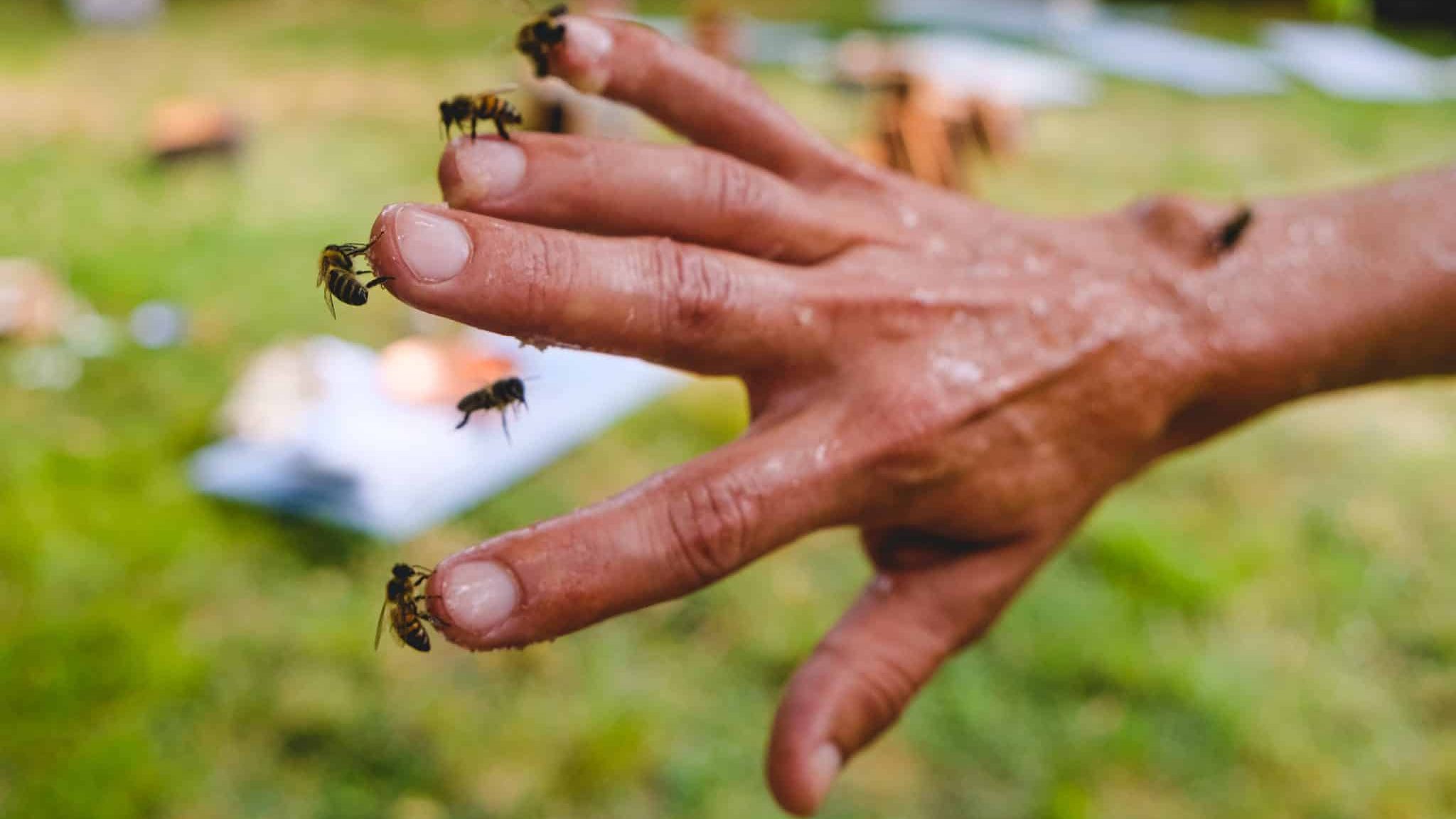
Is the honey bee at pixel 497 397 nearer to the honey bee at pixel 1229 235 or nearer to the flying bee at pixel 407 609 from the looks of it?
the flying bee at pixel 407 609

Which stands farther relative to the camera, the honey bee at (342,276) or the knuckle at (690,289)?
the knuckle at (690,289)

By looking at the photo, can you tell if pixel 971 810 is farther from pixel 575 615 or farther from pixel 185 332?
pixel 185 332

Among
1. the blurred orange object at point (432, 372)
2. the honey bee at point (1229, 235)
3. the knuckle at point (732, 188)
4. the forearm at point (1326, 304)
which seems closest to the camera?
the knuckle at point (732, 188)

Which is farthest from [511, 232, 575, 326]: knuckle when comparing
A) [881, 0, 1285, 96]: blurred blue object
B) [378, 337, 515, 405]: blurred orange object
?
[881, 0, 1285, 96]: blurred blue object

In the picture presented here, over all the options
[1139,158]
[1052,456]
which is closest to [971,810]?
[1052,456]

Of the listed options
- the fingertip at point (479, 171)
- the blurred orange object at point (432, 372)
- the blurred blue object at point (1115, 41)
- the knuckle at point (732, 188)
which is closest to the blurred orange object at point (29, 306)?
the blurred orange object at point (432, 372)

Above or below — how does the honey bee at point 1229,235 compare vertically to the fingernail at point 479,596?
above

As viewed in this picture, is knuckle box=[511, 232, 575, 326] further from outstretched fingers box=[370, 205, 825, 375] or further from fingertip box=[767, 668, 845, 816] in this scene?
fingertip box=[767, 668, 845, 816]

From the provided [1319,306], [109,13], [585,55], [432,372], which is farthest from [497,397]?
[109,13]
